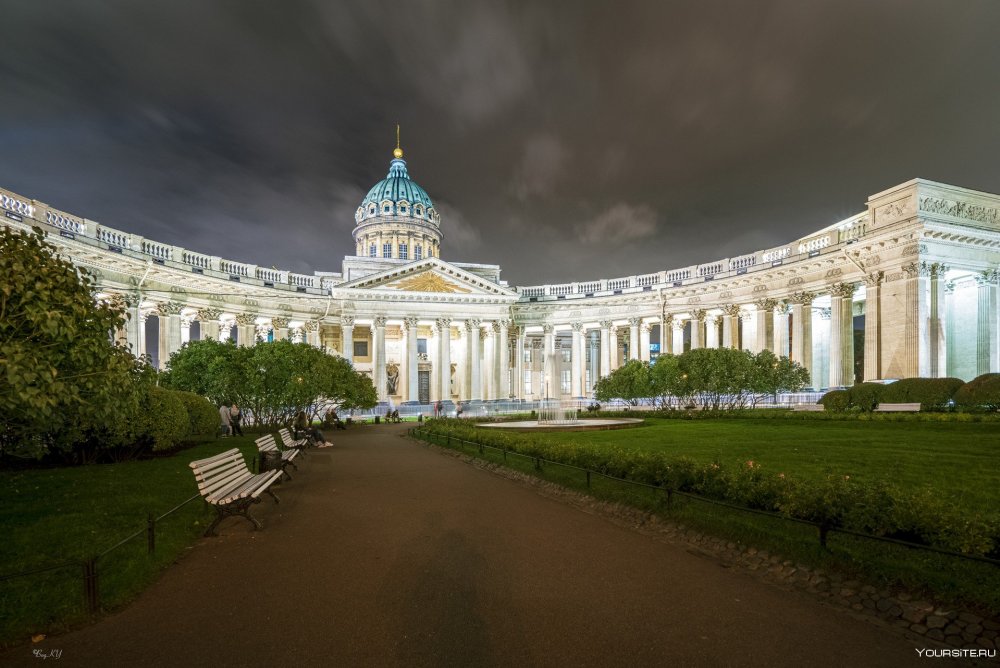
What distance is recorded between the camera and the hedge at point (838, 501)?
5145 millimetres

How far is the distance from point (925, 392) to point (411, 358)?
38.5m

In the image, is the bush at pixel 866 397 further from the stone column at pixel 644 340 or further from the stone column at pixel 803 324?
the stone column at pixel 644 340

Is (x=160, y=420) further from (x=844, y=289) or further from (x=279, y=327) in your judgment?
(x=844, y=289)

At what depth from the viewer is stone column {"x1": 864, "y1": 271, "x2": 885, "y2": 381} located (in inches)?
1252

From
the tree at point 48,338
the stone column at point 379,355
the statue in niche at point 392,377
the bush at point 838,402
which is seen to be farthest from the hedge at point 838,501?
the statue in niche at point 392,377

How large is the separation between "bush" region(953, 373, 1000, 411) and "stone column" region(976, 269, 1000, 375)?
15250 millimetres

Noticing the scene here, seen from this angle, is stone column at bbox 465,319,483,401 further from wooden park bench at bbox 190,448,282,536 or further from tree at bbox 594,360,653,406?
wooden park bench at bbox 190,448,282,536

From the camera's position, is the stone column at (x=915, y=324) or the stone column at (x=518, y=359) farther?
the stone column at (x=518, y=359)

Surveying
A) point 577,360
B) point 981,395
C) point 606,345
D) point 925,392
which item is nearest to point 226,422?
point 925,392

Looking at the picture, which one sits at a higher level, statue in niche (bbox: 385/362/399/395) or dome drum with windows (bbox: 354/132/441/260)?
dome drum with windows (bbox: 354/132/441/260)

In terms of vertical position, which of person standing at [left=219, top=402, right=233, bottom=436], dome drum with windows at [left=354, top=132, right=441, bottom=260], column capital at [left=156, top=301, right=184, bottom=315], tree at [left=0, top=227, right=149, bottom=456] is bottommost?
person standing at [left=219, top=402, right=233, bottom=436]

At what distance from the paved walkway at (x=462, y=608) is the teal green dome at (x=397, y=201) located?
2755 inches

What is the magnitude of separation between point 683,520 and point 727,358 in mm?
25396

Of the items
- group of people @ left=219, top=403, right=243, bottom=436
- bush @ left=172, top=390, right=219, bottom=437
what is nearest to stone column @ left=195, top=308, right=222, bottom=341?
group of people @ left=219, top=403, right=243, bottom=436
